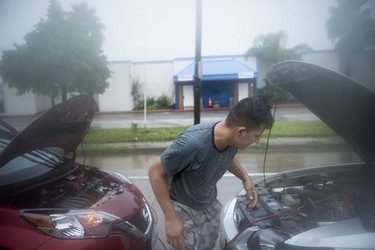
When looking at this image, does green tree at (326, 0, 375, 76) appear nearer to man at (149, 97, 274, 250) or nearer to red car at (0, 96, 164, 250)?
man at (149, 97, 274, 250)

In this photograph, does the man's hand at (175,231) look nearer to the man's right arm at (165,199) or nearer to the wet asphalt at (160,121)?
the man's right arm at (165,199)

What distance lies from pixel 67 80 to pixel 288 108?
4.84ft

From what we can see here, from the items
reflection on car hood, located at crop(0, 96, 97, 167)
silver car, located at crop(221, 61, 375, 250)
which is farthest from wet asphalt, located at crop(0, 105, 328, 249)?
silver car, located at crop(221, 61, 375, 250)

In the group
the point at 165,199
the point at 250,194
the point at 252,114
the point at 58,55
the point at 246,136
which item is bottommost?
the point at 250,194

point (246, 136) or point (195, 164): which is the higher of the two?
point (246, 136)

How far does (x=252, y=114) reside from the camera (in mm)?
1599

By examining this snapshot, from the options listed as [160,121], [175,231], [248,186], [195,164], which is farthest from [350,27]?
[160,121]

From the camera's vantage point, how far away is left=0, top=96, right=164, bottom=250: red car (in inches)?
68.2

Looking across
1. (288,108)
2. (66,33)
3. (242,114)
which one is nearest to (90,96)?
(66,33)

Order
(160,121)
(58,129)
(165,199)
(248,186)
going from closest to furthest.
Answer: (165,199) < (58,129) < (248,186) < (160,121)

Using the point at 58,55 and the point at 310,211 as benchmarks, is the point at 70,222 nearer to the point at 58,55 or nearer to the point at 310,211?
the point at 58,55

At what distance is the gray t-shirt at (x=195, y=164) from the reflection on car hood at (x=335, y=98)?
50cm

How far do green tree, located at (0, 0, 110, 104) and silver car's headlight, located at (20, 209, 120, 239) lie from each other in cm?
69

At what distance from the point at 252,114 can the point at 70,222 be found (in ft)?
3.97
